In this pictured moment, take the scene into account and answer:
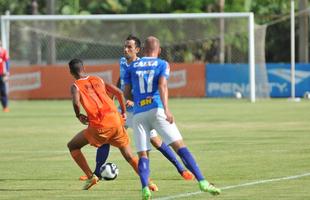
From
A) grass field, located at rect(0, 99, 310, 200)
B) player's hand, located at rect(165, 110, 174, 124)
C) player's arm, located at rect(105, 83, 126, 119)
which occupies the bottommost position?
grass field, located at rect(0, 99, 310, 200)

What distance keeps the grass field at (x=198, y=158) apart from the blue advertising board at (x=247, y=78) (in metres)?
6.88

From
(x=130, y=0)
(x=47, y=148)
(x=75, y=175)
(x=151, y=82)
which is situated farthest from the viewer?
(x=130, y=0)

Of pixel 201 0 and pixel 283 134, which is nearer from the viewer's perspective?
pixel 283 134

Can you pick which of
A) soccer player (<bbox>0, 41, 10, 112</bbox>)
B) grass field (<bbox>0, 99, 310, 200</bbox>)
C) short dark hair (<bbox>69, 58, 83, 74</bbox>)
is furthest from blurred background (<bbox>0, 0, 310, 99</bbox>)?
short dark hair (<bbox>69, 58, 83, 74</bbox>)

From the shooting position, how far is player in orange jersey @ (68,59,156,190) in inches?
515

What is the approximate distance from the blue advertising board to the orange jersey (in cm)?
2436

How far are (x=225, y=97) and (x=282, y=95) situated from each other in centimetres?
207

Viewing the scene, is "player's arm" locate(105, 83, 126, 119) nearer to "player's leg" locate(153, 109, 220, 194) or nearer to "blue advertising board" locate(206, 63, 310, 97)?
"player's leg" locate(153, 109, 220, 194)

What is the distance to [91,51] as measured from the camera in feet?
131

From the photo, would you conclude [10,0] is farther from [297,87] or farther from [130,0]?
[297,87]

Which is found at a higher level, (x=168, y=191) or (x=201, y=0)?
(x=201, y=0)

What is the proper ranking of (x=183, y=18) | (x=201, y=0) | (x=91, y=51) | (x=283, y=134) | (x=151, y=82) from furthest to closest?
1. (x=201, y=0)
2. (x=91, y=51)
3. (x=183, y=18)
4. (x=283, y=134)
5. (x=151, y=82)

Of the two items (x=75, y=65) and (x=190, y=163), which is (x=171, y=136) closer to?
(x=190, y=163)

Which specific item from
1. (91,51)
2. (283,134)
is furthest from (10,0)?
(283,134)
